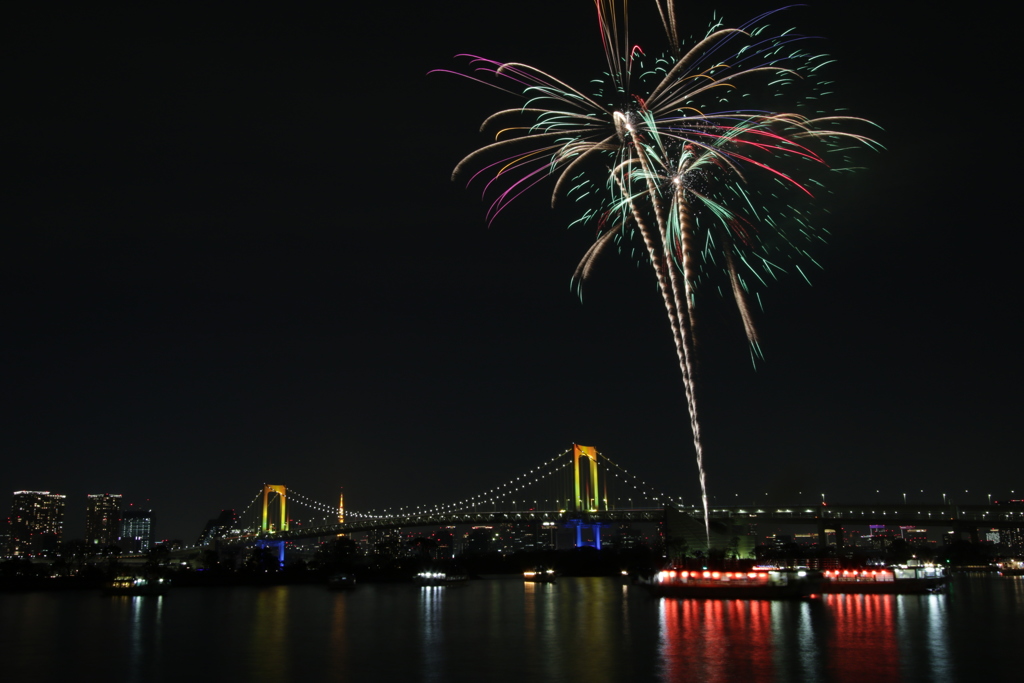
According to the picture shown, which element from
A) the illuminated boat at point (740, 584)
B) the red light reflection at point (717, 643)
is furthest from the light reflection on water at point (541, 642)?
the illuminated boat at point (740, 584)

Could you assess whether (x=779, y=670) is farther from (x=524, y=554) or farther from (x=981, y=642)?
(x=524, y=554)

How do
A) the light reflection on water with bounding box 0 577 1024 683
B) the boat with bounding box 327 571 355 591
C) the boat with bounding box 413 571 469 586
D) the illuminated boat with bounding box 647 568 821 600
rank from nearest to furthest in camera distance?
the light reflection on water with bounding box 0 577 1024 683
the illuminated boat with bounding box 647 568 821 600
the boat with bounding box 327 571 355 591
the boat with bounding box 413 571 469 586

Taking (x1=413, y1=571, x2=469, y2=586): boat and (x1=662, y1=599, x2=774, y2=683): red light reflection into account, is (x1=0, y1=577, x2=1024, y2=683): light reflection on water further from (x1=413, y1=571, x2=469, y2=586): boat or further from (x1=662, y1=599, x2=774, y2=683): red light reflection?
(x1=413, y1=571, x2=469, y2=586): boat

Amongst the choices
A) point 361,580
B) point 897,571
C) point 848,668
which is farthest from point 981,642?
point 361,580

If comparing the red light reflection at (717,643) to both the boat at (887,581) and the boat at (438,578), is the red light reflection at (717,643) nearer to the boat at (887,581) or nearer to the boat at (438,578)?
the boat at (887,581)

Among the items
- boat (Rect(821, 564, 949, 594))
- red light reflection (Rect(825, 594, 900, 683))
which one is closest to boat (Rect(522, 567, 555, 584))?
boat (Rect(821, 564, 949, 594))

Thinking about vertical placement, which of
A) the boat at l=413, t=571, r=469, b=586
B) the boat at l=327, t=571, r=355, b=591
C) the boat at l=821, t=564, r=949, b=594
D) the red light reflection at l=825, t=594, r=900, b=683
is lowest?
the boat at l=413, t=571, r=469, b=586

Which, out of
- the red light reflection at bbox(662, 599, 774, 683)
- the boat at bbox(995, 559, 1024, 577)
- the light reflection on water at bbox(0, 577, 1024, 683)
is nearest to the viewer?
the red light reflection at bbox(662, 599, 774, 683)
